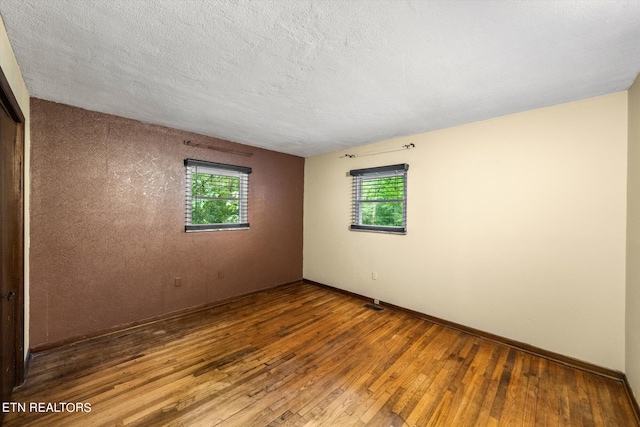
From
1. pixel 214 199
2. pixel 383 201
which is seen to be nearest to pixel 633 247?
pixel 383 201

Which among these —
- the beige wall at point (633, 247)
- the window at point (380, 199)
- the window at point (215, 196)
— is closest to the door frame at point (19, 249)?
the window at point (215, 196)

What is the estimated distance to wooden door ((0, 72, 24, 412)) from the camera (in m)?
1.58

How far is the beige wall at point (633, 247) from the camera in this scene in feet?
6.00

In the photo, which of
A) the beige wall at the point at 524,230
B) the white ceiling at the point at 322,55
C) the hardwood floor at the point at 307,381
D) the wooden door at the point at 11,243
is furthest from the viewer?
the beige wall at the point at 524,230

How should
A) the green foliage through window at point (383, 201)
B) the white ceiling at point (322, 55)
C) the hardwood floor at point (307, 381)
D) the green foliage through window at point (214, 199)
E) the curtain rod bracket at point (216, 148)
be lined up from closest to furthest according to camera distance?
the white ceiling at point (322, 55)
the hardwood floor at point (307, 381)
the curtain rod bracket at point (216, 148)
the green foliage through window at point (214, 199)
the green foliage through window at point (383, 201)

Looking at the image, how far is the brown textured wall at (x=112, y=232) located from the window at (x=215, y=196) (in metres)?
0.11

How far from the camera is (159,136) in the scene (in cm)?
308

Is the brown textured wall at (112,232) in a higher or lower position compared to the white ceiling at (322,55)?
lower

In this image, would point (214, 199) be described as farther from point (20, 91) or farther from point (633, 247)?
point (633, 247)

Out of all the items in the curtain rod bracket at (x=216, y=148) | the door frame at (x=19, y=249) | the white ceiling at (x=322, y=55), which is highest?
the white ceiling at (x=322, y=55)

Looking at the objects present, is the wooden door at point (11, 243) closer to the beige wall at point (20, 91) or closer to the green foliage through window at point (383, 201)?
the beige wall at point (20, 91)

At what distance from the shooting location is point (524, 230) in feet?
8.43

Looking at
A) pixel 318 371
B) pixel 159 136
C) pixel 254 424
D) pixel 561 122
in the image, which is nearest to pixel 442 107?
pixel 561 122

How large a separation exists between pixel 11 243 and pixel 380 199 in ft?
12.2
